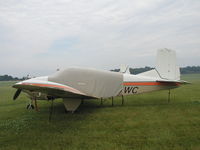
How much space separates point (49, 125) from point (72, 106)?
5.93ft

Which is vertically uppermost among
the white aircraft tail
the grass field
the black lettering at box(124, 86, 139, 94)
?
the white aircraft tail

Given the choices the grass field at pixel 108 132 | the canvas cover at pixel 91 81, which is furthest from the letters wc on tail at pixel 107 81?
the grass field at pixel 108 132

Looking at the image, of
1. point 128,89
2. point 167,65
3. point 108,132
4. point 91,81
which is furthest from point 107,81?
point 108,132

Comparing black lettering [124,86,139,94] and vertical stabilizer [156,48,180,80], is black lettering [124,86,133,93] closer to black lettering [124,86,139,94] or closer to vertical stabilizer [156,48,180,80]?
black lettering [124,86,139,94]

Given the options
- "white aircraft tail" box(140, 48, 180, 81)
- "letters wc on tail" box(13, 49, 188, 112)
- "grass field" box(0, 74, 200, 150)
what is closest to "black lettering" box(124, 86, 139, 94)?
"letters wc on tail" box(13, 49, 188, 112)

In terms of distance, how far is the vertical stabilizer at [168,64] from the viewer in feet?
27.5

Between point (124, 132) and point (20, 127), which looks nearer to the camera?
point (124, 132)

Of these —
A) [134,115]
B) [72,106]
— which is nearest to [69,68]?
[72,106]

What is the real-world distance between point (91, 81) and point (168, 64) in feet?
13.1

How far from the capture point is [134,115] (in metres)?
6.47

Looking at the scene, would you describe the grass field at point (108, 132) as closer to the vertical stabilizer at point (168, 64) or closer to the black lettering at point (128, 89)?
the black lettering at point (128, 89)

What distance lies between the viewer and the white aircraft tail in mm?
8391

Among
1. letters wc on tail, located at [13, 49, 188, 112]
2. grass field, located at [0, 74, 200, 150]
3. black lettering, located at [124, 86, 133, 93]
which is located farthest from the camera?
black lettering, located at [124, 86, 133, 93]

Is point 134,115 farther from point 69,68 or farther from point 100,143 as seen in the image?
point 69,68
